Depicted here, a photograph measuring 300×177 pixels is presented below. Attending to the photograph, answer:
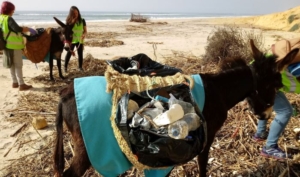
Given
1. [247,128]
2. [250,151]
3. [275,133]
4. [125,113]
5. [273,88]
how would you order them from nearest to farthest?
[125,113]
[273,88]
[275,133]
[250,151]
[247,128]

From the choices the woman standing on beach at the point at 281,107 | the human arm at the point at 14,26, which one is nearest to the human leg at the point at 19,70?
the human arm at the point at 14,26

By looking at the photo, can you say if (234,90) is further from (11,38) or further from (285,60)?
(11,38)

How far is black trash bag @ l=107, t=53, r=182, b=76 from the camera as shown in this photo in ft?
8.96

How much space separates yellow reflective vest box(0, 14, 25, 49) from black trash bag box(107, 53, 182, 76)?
4.68 m

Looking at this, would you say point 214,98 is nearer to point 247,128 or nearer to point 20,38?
point 247,128

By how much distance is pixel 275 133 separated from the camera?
343 centimetres

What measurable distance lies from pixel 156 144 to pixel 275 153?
6.98 ft

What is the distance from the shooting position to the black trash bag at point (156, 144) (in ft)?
6.86

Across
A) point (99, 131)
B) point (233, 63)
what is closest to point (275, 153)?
point (233, 63)

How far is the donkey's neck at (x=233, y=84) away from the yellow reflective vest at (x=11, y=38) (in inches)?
213

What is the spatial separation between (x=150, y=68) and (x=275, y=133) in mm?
1876

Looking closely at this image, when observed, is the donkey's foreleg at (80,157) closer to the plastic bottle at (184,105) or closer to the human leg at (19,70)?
the plastic bottle at (184,105)

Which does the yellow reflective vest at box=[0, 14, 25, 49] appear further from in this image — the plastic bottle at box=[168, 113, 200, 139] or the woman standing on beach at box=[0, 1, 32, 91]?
the plastic bottle at box=[168, 113, 200, 139]

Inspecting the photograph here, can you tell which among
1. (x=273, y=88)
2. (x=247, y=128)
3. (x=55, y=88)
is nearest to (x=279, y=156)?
(x=247, y=128)
